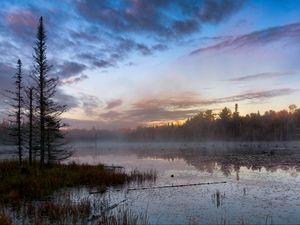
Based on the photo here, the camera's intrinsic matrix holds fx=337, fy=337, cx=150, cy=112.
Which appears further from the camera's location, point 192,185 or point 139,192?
point 192,185

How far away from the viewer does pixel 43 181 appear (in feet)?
70.5

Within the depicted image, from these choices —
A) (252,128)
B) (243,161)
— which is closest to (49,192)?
(243,161)

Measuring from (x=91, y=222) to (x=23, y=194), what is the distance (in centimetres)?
790

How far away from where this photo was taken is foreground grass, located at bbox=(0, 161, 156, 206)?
18.3 m

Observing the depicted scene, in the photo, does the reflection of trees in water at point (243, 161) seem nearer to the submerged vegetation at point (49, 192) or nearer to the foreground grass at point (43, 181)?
the foreground grass at point (43, 181)

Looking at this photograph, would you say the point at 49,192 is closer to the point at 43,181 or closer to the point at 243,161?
the point at 43,181

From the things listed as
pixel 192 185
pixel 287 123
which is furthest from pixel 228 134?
pixel 192 185

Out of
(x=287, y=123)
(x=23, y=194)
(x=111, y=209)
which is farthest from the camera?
(x=287, y=123)

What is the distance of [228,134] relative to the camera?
146m

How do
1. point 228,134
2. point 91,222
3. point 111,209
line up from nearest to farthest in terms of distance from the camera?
point 91,222, point 111,209, point 228,134

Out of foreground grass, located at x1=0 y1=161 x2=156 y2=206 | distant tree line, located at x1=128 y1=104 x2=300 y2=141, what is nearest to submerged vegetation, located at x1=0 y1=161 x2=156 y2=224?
foreground grass, located at x1=0 y1=161 x2=156 y2=206

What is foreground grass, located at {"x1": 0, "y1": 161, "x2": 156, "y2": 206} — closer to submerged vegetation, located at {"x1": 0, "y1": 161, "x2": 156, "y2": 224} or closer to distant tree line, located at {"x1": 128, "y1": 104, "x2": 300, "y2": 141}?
submerged vegetation, located at {"x1": 0, "y1": 161, "x2": 156, "y2": 224}

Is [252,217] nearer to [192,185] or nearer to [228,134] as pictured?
[192,185]

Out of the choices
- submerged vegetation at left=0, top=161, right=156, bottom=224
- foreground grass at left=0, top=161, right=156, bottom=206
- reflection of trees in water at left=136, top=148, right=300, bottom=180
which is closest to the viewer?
submerged vegetation at left=0, top=161, right=156, bottom=224
